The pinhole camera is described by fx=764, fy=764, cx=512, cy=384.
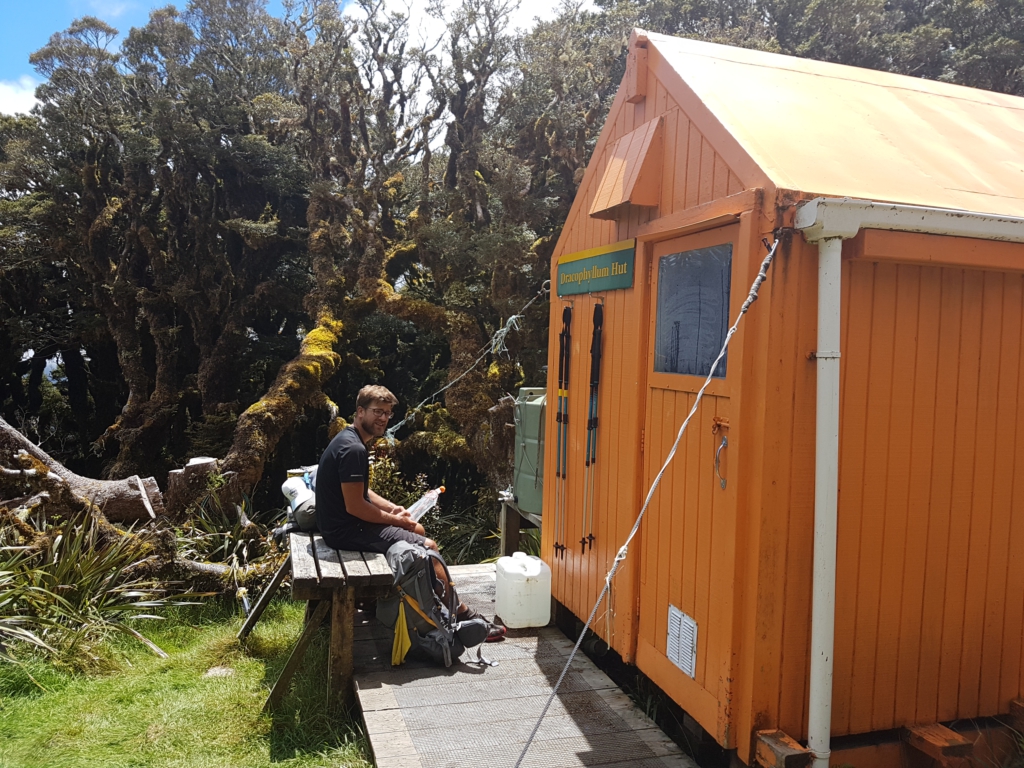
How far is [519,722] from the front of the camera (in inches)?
157

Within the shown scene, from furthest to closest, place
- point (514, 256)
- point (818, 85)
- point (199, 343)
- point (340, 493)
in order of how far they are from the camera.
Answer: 1. point (199, 343)
2. point (514, 256)
3. point (340, 493)
4. point (818, 85)

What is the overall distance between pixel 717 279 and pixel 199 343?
11.1 m

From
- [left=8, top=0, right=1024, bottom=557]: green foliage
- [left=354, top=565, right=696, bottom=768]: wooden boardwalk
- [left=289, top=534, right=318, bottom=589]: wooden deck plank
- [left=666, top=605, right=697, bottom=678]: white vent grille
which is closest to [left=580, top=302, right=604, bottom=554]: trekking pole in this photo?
[left=354, top=565, right=696, bottom=768]: wooden boardwalk

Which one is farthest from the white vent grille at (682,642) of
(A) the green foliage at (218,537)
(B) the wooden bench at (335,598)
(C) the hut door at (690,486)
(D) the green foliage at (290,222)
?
(D) the green foliage at (290,222)

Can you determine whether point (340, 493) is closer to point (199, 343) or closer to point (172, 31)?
point (199, 343)

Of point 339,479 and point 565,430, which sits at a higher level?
point 565,430

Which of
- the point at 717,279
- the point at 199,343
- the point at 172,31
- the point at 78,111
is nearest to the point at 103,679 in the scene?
the point at 717,279

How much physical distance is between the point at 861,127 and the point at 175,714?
5099mm

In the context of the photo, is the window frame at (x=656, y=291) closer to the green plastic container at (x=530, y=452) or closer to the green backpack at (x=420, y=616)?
the green backpack at (x=420, y=616)

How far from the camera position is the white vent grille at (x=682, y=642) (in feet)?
12.0

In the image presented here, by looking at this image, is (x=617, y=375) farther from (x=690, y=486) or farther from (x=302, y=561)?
(x=302, y=561)

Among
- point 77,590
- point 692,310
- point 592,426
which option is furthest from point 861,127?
point 77,590

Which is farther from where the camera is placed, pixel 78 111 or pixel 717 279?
pixel 78 111

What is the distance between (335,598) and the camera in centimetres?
437
